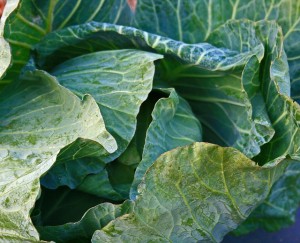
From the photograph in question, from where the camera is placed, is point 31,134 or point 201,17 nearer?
point 31,134

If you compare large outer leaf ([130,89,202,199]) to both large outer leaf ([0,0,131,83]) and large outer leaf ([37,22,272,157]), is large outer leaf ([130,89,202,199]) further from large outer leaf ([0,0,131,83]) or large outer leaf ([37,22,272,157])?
large outer leaf ([0,0,131,83])

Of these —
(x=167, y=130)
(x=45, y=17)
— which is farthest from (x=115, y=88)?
(x=45, y=17)

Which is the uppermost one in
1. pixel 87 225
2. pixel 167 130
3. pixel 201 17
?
pixel 201 17

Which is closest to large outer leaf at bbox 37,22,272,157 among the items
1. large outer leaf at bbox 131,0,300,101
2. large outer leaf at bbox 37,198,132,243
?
large outer leaf at bbox 131,0,300,101

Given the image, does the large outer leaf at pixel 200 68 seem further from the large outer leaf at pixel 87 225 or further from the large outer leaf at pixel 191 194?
the large outer leaf at pixel 87 225

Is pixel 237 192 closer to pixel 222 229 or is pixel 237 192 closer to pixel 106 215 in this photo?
pixel 222 229

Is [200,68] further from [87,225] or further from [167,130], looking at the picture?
[87,225]

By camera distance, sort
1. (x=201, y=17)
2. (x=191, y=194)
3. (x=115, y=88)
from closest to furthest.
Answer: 1. (x=191, y=194)
2. (x=115, y=88)
3. (x=201, y=17)
